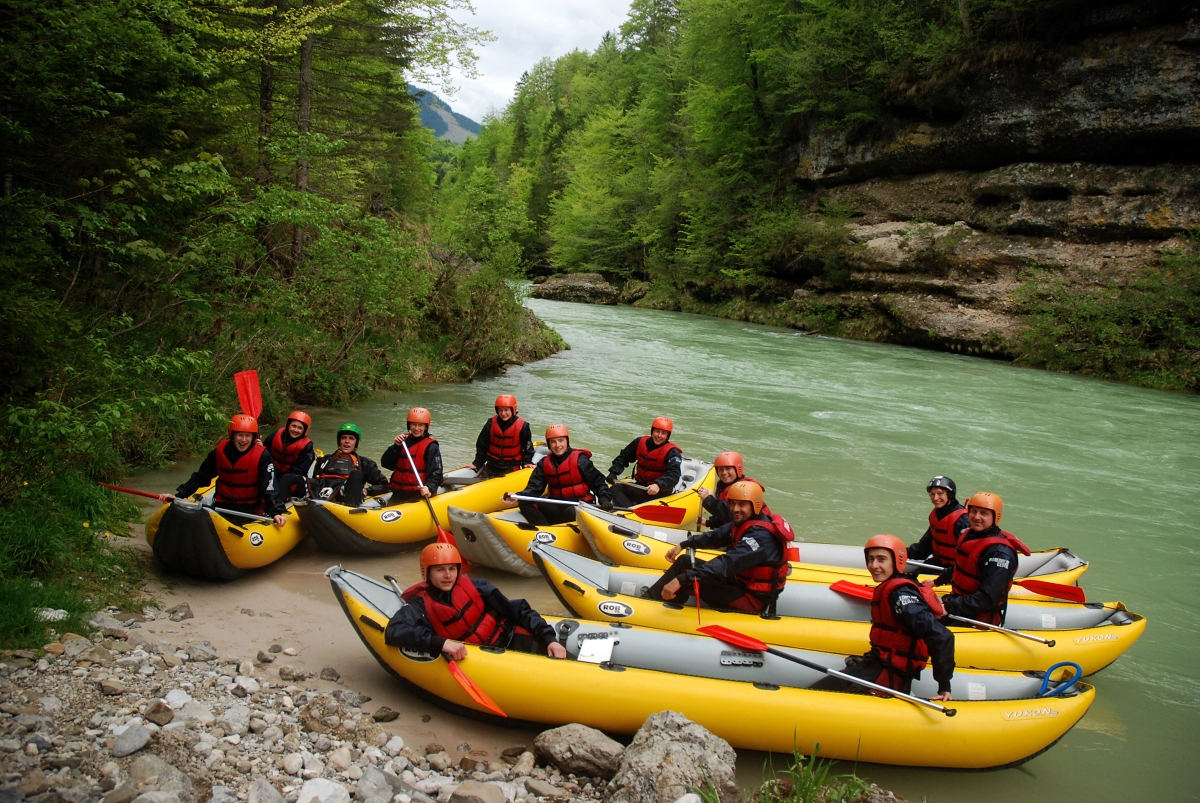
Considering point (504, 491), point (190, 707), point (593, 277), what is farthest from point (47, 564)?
point (593, 277)

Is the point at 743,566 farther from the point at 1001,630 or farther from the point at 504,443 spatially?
the point at 504,443

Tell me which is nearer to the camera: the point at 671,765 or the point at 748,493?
the point at 671,765

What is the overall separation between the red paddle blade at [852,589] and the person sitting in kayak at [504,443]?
3344 mm

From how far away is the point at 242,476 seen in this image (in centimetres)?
560

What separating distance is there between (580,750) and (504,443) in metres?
4.10

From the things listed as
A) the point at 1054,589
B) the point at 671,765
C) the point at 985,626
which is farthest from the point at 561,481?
the point at 1054,589

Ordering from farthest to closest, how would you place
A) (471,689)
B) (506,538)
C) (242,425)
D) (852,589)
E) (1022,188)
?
(1022,188), (506,538), (242,425), (852,589), (471,689)

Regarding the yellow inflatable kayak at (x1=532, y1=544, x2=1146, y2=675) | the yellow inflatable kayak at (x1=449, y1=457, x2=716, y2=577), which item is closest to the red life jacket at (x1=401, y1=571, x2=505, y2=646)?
the yellow inflatable kayak at (x1=532, y1=544, x2=1146, y2=675)

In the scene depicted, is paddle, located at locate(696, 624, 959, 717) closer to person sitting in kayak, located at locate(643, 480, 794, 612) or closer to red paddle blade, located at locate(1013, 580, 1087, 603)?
person sitting in kayak, located at locate(643, 480, 794, 612)

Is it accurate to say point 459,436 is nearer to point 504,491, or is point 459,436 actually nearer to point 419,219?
point 504,491

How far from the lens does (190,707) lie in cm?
331

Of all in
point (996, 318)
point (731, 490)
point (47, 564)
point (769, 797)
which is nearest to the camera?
point (769, 797)

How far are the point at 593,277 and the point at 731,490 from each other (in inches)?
1250

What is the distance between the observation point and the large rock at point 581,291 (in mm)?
33906
